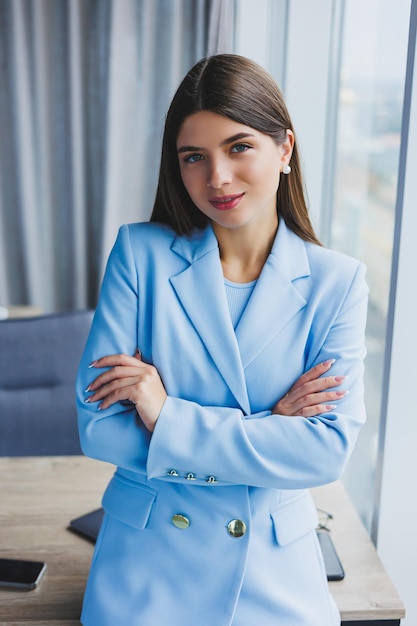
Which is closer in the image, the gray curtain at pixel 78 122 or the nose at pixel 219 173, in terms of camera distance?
the nose at pixel 219 173

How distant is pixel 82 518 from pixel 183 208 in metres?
0.68

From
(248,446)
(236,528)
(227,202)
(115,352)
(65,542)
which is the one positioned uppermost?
(227,202)

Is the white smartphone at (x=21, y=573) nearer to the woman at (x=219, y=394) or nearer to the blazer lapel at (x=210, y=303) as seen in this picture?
the woman at (x=219, y=394)

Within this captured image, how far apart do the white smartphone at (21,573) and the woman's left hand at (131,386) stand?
1.18ft

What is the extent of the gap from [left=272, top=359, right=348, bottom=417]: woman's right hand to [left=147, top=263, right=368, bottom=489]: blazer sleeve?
17 millimetres

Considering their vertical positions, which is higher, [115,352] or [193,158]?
[193,158]

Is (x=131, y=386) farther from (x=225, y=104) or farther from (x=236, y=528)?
(x=225, y=104)

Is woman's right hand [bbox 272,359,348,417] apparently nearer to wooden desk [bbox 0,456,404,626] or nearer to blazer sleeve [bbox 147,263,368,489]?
blazer sleeve [bbox 147,263,368,489]

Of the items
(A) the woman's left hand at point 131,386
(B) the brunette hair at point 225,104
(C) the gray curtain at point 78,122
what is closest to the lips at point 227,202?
(B) the brunette hair at point 225,104

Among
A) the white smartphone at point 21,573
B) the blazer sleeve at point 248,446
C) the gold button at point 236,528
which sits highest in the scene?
the blazer sleeve at point 248,446

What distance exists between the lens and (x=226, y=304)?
1.25 m

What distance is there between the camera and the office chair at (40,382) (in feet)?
6.63

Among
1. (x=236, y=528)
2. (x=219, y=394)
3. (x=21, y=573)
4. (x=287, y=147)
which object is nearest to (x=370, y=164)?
(x=287, y=147)

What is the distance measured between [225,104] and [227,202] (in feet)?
0.51
